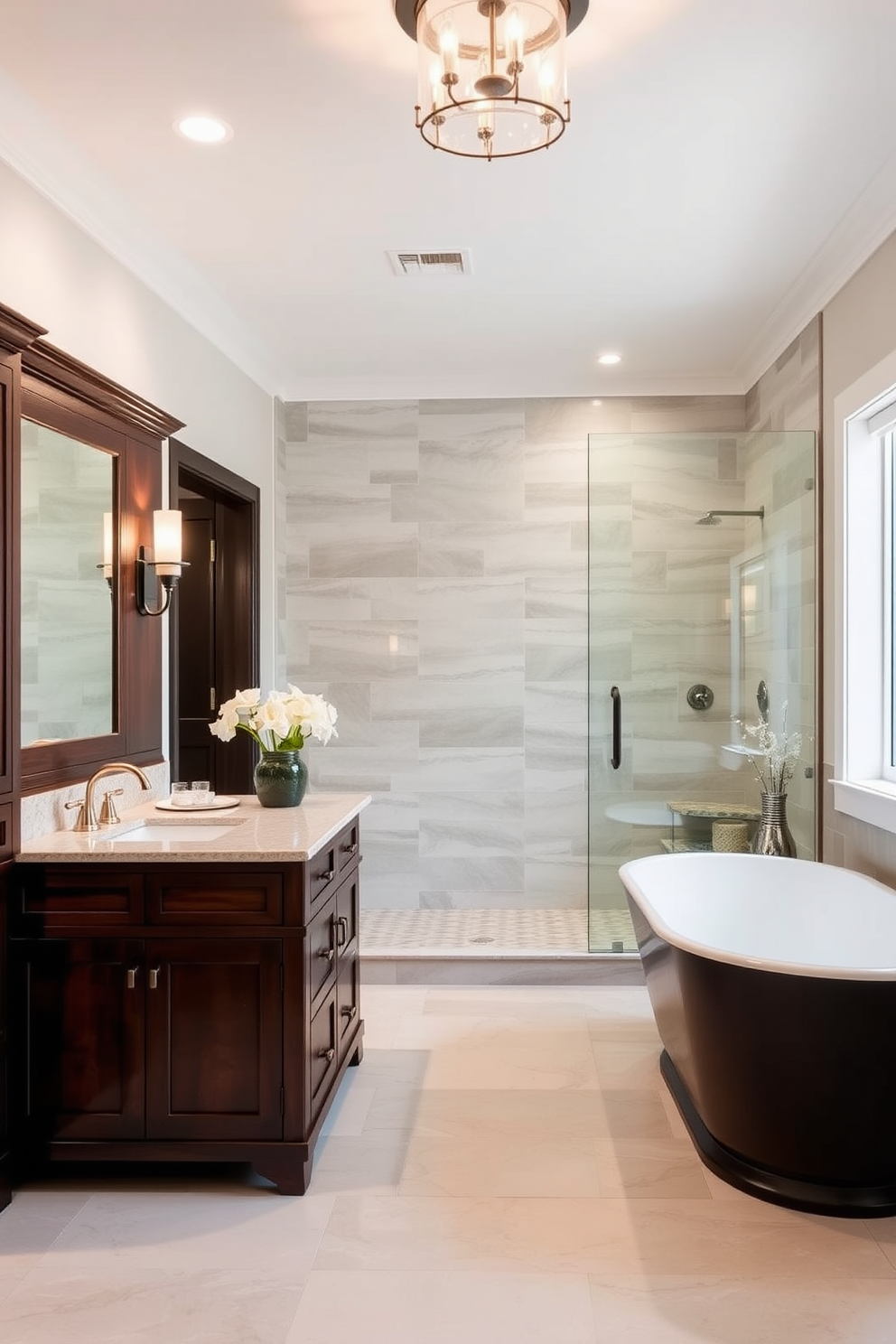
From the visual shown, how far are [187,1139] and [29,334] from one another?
196 centimetres

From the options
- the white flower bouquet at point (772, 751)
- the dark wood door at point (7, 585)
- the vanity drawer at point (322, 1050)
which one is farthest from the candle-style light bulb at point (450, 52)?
the white flower bouquet at point (772, 751)

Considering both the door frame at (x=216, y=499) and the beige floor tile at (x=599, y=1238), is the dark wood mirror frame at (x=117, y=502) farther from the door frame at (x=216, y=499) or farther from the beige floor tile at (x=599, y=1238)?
the beige floor tile at (x=599, y=1238)

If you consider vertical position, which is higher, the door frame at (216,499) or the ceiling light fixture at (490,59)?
the ceiling light fixture at (490,59)

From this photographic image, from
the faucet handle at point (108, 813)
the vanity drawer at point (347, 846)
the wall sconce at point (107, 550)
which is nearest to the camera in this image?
the faucet handle at point (108, 813)

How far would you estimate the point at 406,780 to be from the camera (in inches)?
209

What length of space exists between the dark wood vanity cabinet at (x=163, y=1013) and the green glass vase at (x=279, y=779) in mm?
712

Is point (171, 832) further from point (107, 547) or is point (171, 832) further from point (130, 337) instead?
point (130, 337)

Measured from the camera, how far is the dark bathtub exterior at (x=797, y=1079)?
7.32ft

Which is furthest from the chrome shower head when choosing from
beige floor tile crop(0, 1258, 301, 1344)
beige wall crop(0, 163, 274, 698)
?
beige floor tile crop(0, 1258, 301, 1344)

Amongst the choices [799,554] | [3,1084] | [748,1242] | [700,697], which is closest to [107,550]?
[3,1084]

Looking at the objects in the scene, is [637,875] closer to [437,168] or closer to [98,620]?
[98,620]

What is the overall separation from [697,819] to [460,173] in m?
2.62

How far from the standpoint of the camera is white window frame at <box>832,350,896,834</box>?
11.9 ft

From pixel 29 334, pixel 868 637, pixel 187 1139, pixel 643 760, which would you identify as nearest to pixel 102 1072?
pixel 187 1139
